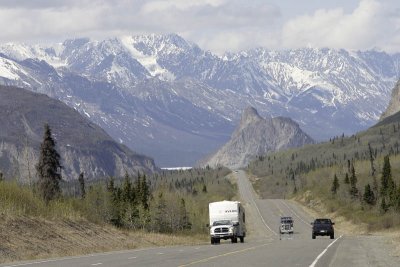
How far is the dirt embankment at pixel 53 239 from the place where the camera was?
41.0 m

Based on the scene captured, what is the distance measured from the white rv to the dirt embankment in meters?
9.98

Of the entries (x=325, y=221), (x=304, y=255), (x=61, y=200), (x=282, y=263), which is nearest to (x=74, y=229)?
(x=61, y=200)

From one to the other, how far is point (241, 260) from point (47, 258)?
9.79 meters

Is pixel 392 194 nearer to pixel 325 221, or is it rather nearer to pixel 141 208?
pixel 141 208

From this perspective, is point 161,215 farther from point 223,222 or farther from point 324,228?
point 223,222

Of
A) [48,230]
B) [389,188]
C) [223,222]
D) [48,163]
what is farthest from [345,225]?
[48,230]

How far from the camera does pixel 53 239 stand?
45969mm

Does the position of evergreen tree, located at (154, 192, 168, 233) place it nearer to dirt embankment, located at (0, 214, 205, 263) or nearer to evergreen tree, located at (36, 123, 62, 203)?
evergreen tree, located at (36, 123, 62, 203)

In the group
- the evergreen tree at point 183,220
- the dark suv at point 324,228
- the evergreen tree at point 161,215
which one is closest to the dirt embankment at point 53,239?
the dark suv at point 324,228

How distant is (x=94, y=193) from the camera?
355 feet

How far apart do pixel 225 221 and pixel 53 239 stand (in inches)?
944

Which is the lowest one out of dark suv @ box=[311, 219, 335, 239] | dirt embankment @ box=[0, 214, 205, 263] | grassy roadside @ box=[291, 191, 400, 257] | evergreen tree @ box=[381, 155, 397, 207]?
dirt embankment @ box=[0, 214, 205, 263]

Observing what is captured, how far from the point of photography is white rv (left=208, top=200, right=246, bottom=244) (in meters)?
66.8

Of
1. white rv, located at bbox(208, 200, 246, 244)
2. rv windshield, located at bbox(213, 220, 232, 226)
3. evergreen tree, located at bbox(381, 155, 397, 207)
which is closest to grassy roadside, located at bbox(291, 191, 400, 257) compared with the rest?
evergreen tree, located at bbox(381, 155, 397, 207)
